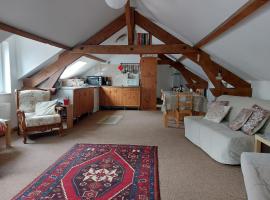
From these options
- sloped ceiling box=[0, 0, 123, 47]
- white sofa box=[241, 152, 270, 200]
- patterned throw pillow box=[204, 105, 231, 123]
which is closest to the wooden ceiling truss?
sloped ceiling box=[0, 0, 123, 47]

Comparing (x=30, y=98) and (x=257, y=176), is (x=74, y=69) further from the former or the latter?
(x=257, y=176)

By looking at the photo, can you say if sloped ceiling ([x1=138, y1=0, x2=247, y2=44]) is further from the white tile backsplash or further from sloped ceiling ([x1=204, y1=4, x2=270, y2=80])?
the white tile backsplash

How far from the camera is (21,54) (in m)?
4.81

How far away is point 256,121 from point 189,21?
187 cm

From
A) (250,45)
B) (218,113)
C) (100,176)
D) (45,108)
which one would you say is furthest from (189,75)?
(100,176)

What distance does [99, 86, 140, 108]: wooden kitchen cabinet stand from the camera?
7.96 m

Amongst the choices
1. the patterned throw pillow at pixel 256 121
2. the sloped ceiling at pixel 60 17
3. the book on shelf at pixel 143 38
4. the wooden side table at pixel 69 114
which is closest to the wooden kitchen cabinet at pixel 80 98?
the wooden side table at pixel 69 114

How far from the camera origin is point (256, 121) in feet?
9.82

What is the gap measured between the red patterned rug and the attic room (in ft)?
0.04

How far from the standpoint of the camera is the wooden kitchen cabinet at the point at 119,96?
7957 millimetres

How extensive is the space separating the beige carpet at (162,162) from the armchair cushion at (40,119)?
12.6 inches

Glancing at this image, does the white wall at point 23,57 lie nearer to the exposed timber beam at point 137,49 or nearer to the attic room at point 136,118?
the attic room at point 136,118

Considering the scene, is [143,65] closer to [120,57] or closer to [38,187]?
[120,57]

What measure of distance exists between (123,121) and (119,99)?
221 cm
